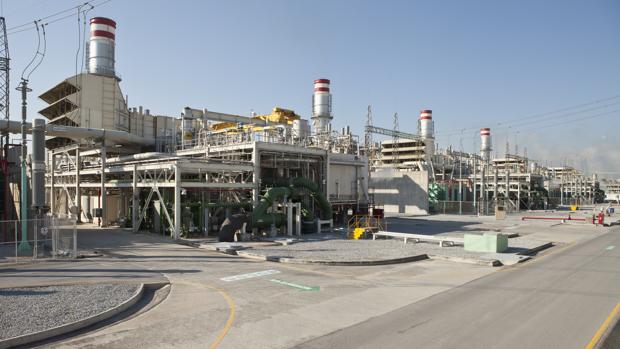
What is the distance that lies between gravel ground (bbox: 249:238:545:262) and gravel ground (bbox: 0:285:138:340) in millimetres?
8742

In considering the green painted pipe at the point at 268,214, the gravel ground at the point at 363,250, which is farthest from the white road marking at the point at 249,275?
the green painted pipe at the point at 268,214

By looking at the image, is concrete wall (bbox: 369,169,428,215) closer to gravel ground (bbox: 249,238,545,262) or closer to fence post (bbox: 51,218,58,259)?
gravel ground (bbox: 249,238,545,262)

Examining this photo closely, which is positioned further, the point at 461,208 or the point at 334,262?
the point at 461,208

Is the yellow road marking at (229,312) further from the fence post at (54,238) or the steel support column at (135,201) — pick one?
the steel support column at (135,201)

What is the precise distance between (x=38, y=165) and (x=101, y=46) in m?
24.5

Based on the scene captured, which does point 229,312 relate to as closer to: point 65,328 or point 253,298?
point 253,298

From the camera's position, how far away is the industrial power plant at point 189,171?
27156 millimetres

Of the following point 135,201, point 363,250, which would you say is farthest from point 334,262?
point 135,201

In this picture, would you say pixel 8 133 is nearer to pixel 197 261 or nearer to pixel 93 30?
pixel 93 30

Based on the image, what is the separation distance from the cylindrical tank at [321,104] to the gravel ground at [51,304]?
112ft

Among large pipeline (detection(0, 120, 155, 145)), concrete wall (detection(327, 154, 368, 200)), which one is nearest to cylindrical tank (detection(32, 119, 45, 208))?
large pipeline (detection(0, 120, 155, 145))

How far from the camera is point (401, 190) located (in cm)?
5797

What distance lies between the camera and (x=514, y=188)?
70.5 m

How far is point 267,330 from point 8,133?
31.3 meters
